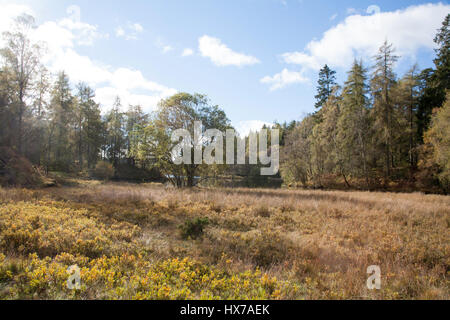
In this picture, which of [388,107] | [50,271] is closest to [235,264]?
[50,271]

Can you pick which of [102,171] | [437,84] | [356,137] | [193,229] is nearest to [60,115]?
[102,171]

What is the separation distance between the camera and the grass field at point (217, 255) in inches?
146

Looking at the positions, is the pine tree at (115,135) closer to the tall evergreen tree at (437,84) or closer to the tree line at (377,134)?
the tree line at (377,134)

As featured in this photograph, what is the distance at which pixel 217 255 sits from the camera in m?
5.45

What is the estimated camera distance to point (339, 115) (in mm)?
31219

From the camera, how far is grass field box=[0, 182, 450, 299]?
370 cm

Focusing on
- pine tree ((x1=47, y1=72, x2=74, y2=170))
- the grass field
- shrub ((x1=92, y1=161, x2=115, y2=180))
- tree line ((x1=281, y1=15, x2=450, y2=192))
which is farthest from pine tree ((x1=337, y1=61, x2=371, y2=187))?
pine tree ((x1=47, y1=72, x2=74, y2=170))

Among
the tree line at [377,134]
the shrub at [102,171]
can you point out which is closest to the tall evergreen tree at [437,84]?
the tree line at [377,134]

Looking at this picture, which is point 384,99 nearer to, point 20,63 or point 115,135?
point 20,63

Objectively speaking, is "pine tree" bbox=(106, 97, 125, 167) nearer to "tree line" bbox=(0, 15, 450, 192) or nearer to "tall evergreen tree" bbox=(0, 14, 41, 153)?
"tree line" bbox=(0, 15, 450, 192)

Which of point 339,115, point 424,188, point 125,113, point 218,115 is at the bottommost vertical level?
point 424,188

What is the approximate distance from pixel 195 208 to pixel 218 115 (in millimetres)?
13618
